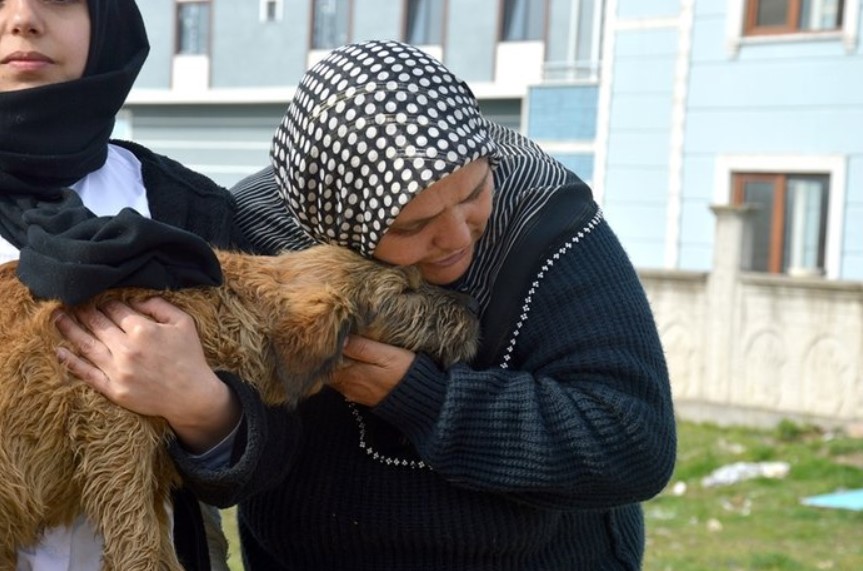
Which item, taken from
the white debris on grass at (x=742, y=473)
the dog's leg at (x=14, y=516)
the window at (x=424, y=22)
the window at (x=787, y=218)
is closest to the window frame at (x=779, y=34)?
the window at (x=787, y=218)

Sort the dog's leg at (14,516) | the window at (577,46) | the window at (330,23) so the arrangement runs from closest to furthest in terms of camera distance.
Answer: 1. the dog's leg at (14,516)
2. the window at (577,46)
3. the window at (330,23)

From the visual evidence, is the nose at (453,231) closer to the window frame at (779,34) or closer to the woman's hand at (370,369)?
the woman's hand at (370,369)

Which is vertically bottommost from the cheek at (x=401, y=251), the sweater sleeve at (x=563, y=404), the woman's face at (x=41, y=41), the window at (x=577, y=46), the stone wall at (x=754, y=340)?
the stone wall at (x=754, y=340)

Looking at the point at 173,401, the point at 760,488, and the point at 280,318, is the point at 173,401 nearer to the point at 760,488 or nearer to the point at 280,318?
the point at 280,318

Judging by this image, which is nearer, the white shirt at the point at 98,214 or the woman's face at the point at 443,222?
the white shirt at the point at 98,214

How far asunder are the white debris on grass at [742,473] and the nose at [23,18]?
8.27 meters

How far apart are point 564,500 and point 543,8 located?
15.9 metres

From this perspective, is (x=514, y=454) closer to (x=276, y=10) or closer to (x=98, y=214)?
(x=98, y=214)

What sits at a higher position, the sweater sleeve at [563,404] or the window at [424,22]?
the window at [424,22]

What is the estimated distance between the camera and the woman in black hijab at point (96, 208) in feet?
7.34

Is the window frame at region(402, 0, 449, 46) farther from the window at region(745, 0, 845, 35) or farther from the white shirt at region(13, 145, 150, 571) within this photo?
the white shirt at region(13, 145, 150, 571)

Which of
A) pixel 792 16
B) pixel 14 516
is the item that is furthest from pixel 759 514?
pixel 14 516

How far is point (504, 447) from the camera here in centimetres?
254

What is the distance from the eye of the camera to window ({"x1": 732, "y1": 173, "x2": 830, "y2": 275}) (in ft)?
45.3
